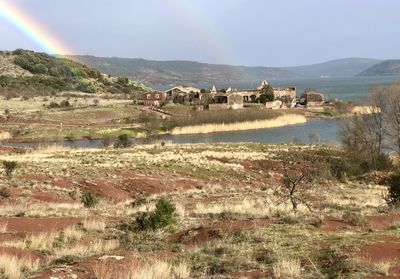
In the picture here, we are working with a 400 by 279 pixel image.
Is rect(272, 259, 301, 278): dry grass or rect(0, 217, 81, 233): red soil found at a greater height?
rect(272, 259, 301, 278): dry grass

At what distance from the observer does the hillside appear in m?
142

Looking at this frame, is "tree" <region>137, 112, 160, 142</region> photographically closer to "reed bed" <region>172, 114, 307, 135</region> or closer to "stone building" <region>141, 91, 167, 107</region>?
"reed bed" <region>172, 114, 307, 135</region>

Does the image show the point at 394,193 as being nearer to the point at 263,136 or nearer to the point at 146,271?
the point at 146,271

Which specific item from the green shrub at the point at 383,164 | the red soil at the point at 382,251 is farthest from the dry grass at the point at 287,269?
the green shrub at the point at 383,164

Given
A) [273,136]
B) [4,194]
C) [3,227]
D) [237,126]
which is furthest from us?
[237,126]

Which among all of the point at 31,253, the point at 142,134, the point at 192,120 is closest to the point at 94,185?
the point at 31,253

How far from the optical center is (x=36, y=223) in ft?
50.3

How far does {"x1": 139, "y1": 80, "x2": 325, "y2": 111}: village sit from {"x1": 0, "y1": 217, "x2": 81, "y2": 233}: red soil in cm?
9849

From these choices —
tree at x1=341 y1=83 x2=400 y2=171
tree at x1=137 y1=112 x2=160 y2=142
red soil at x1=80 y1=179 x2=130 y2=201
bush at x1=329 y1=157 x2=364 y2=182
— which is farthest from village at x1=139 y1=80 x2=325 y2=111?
red soil at x1=80 y1=179 x2=130 y2=201

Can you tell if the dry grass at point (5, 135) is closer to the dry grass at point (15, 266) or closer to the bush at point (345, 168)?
the bush at point (345, 168)

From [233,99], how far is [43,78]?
66514mm

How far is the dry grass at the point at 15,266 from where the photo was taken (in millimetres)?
9055

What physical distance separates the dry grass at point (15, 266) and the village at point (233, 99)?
104 meters

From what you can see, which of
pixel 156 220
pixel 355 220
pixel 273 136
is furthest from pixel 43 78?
pixel 355 220
